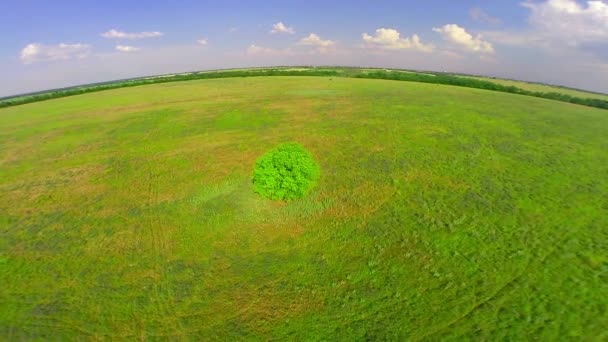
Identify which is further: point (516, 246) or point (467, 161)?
point (467, 161)

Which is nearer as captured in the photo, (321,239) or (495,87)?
(321,239)

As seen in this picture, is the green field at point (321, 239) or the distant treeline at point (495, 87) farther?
the distant treeline at point (495, 87)

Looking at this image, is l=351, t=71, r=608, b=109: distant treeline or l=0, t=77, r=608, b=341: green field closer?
l=0, t=77, r=608, b=341: green field

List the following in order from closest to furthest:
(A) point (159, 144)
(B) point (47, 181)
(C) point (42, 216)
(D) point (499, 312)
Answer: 1. (D) point (499, 312)
2. (C) point (42, 216)
3. (B) point (47, 181)
4. (A) point (159, 144)

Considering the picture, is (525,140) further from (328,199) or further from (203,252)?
(203,252)

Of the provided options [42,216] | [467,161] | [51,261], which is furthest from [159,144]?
[467,161]

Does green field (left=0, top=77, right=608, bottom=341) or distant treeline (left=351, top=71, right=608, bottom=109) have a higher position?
distant treeline (left=351, top=71, right=608, bottom=109)

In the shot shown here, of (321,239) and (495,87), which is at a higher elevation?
(495,87)

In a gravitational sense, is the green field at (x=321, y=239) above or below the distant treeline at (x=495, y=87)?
below
